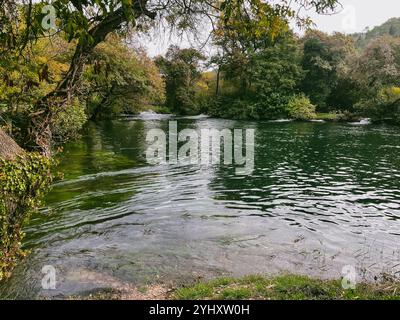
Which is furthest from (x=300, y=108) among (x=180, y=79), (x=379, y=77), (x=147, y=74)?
(x=180, y=79)

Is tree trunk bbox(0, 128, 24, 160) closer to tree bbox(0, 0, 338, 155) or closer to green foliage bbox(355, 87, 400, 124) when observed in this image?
tree bbox(0, 0, 338, 155)

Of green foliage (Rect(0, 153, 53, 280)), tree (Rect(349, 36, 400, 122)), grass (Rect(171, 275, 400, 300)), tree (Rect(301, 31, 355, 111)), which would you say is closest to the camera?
grass (Rect(171, 275, 400, 300))

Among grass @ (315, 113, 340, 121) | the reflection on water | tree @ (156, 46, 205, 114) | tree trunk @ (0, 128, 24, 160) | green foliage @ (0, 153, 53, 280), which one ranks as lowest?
the reflection on water

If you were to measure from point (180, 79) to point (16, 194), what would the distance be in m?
63.6

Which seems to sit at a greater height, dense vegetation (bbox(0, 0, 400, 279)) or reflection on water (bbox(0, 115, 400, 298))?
dense vegetation (bbox(0, 0, 400, 279))

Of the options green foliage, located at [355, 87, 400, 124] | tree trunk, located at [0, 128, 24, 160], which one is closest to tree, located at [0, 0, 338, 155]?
tree trunk, located at [0, 128, 24, 160]

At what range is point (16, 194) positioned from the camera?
6.91m

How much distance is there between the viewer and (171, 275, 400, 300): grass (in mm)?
6055

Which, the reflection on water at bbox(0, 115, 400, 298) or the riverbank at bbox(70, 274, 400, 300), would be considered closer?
the riverbank at bbox(70, 274, 400, 300)

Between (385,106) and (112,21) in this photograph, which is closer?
(112,21)

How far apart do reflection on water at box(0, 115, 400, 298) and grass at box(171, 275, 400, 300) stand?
3.90ft

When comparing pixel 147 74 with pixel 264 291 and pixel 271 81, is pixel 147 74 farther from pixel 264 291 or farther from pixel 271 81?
pixel 264 291

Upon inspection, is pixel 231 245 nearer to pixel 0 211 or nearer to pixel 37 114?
pixel 0 211

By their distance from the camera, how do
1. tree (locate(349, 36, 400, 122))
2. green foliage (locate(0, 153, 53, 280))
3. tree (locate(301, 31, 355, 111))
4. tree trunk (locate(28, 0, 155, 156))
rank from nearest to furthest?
green foliage (locate(0, 153, 53, 280)), tree trunk (locate(28, 0, 155, 156)), tree (locate(349, 36, 400, 122)), tree (locate(301, 31, 355, 111))
